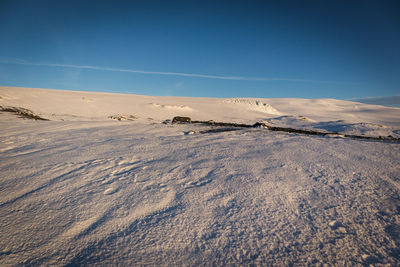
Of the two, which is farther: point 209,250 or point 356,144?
point 356,144

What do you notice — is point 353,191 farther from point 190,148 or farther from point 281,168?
point 190,148

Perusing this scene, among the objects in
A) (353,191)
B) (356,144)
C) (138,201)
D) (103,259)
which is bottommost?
(103,259)

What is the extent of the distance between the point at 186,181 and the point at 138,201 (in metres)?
0.47

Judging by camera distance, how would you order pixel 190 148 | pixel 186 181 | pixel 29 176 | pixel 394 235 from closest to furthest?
pixel 394 235 < pixel 186 181 < pixel 29 176 < pixel 190 148

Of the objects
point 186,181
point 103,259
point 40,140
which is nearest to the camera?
point 103,259

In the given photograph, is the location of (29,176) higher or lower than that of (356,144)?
lower

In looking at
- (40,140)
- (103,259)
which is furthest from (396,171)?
(40,140)

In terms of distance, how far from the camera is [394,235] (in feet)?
3.77

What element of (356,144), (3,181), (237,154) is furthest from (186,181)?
(356,144)

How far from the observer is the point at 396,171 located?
1.91 m

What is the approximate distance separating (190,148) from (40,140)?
2.64 metres

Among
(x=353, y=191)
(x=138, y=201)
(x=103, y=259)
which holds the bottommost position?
(x=103, y=259)

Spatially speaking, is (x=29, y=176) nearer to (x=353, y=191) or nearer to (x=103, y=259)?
(x=103, y=259)

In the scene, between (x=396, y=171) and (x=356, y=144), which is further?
(x=356, y=144)
